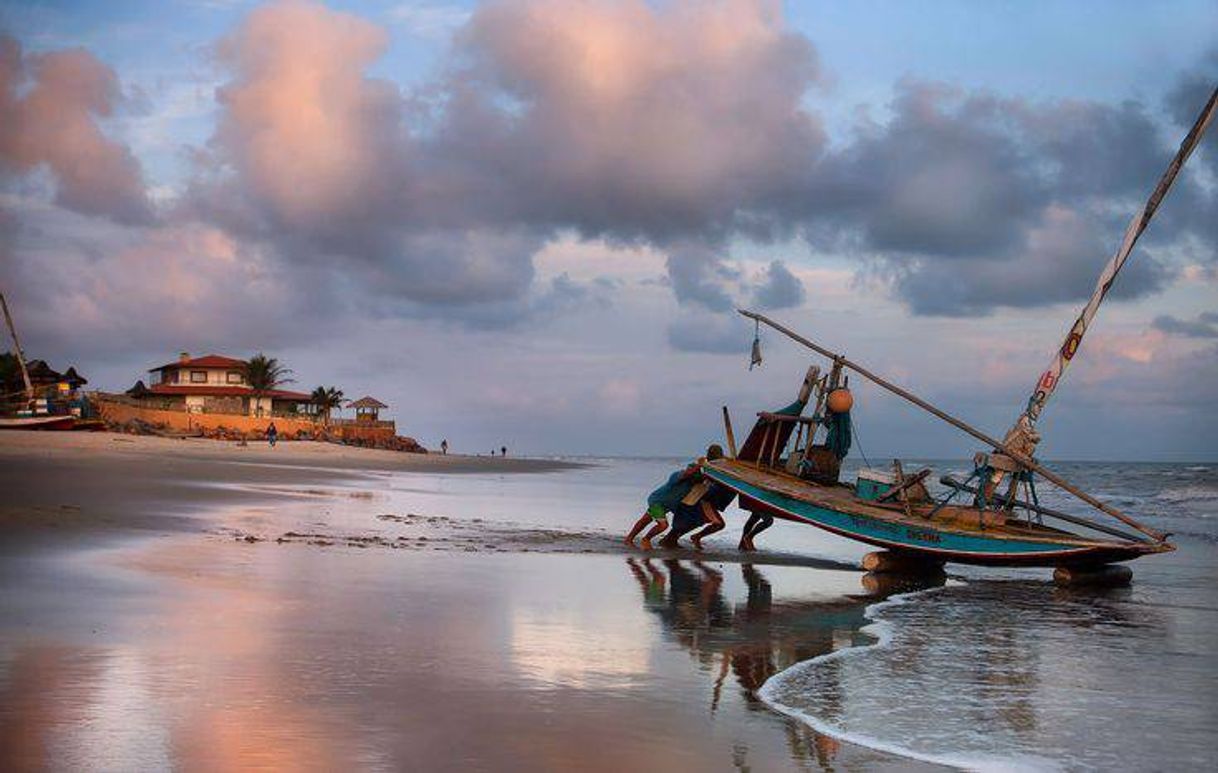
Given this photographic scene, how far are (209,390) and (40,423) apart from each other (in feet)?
85.5

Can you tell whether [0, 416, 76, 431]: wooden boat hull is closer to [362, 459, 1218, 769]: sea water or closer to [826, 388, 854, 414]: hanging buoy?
[826, 388, 854, 414]: hanging buoy

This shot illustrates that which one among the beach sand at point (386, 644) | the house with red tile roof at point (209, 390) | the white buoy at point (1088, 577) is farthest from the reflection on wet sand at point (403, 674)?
the house with red tile roof at point (209, 390)

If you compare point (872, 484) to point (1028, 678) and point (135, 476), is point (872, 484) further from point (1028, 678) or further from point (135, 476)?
point (135, 476)

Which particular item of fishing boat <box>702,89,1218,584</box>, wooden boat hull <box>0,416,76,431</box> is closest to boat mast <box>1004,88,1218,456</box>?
fishing boat <box>702,89,1218,584</box>

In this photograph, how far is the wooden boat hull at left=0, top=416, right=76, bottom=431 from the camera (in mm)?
62656

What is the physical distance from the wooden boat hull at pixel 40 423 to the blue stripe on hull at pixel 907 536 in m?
51.1

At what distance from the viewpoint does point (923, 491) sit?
78.5ft

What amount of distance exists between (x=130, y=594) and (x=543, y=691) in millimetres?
6256

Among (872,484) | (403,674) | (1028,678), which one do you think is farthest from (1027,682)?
(872,484)

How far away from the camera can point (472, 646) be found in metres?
11.9

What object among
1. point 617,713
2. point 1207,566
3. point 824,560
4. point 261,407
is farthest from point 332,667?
point 261,407

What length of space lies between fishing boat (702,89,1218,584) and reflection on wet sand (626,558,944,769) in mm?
1039

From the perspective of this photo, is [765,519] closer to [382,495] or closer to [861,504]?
[861,504]

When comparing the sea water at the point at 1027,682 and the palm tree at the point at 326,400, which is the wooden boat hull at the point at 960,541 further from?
the palm tree at the point at 326,400
